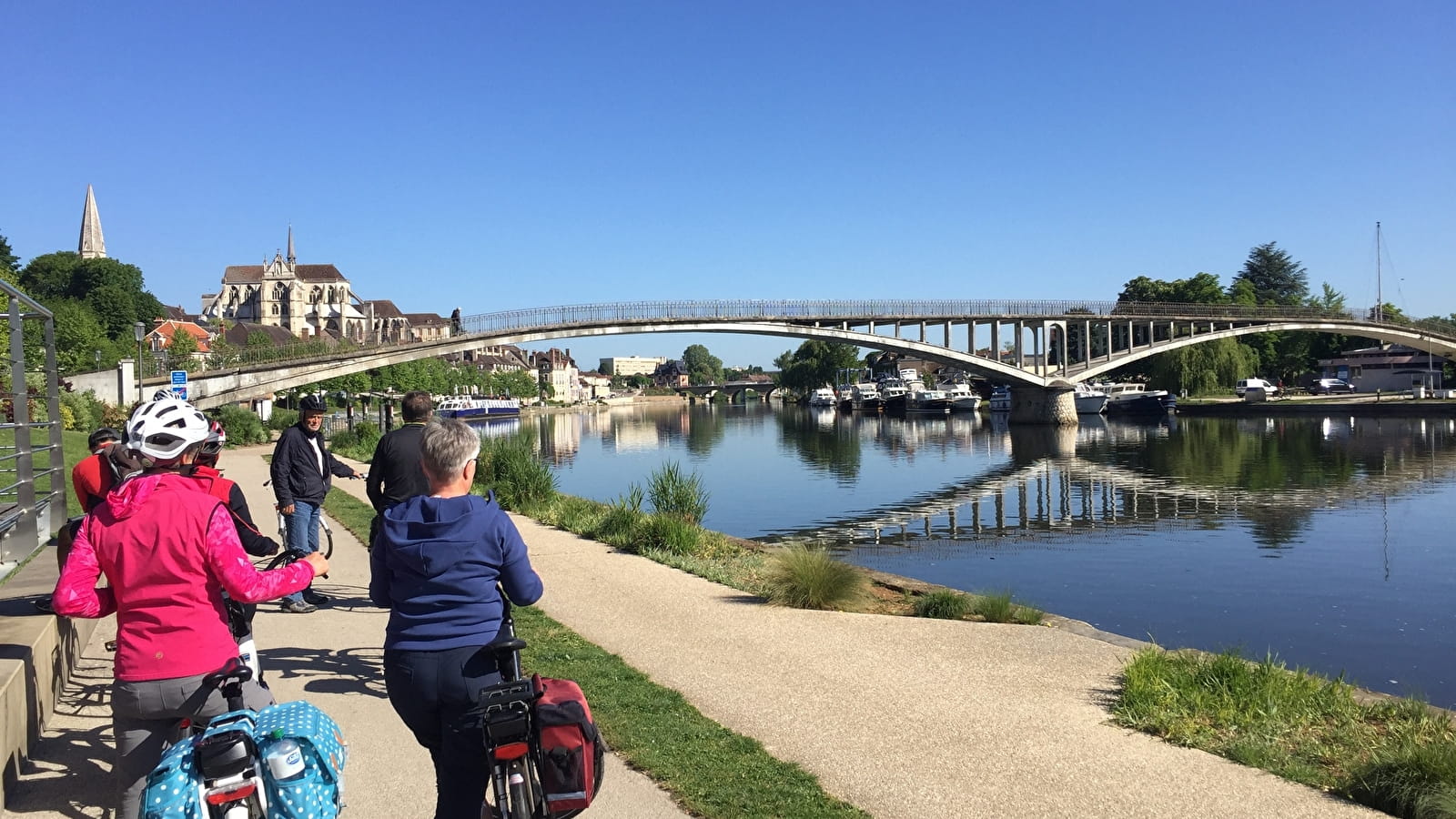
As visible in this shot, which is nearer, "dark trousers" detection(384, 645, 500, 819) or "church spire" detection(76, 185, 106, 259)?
"dark trousers" detection(384, 645, 500, 819)

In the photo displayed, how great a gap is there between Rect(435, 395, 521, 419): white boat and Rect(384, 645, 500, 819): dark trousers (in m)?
70.2

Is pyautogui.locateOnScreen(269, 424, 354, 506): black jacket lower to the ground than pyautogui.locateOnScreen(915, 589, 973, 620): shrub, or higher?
higher

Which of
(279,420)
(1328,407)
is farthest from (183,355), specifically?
(1328,407)

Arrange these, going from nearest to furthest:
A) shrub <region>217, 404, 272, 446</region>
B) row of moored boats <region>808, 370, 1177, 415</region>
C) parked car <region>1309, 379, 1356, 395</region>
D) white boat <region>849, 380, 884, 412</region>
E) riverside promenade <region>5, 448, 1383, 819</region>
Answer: riverside promenade <region>5, 448, 1383, 819</region> < shrub <region>217, 404, 272, 446</region> < row of moored boats <region>808, 370, 1177, 415</region> < parked car <region>1309, 379, 1356, 395</region> < white boat <region>849, 380, 884, 412</region>

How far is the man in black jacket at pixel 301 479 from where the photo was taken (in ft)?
27.5

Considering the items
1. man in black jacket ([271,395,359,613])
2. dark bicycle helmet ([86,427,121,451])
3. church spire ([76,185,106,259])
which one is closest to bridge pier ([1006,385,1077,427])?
man in black jacket ([271,395,359,613])

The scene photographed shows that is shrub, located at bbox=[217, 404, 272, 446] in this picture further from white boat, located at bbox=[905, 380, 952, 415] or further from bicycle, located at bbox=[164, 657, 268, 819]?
white boat, located at bbox=[905, 380, 952, 415]

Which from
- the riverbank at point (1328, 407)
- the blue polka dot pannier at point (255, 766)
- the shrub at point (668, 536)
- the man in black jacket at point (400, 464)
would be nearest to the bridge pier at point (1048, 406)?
the riverbank at point (1328, 407)

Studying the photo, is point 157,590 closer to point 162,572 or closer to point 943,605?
point 162,572

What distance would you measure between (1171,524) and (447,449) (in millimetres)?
18900

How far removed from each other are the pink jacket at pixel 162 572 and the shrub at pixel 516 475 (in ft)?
47.2

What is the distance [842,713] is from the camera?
5996 mm

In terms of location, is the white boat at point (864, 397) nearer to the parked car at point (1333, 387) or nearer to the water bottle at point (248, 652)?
the parked car at point (1333, 387)

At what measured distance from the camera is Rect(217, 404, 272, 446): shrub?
3703 cm
